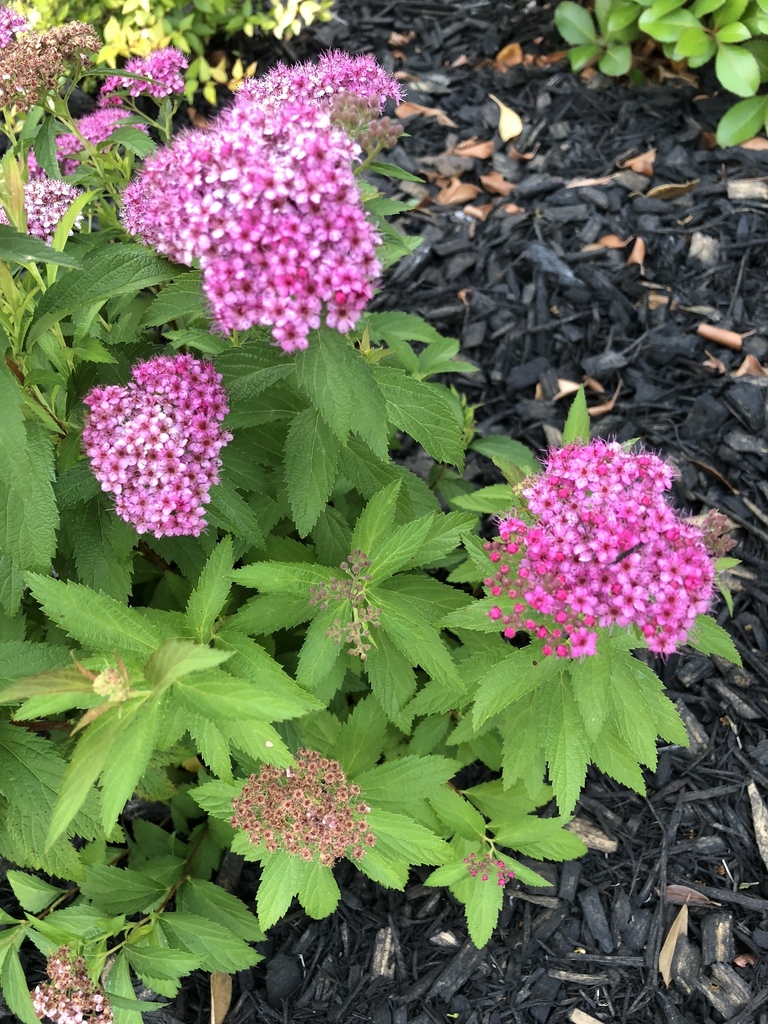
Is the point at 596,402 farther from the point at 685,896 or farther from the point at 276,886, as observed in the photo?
the point at 276,886

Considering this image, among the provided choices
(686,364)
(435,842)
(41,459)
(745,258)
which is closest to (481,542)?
(435,842)

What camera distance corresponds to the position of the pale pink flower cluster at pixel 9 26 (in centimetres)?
313

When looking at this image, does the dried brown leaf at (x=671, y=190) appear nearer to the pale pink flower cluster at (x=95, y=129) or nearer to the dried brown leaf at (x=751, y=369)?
the dried brown leaf at (x=751, y=369)

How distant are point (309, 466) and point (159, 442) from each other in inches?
18.8

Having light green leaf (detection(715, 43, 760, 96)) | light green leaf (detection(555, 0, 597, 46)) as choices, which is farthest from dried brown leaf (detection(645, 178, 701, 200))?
light green leaf (detection(555, 0, 597, 46))

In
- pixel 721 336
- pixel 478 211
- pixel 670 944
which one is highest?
pixel 478 211

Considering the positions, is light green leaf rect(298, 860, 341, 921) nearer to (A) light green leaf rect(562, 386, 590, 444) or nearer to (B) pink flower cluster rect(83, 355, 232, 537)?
(B) pink flower cluster rect(83, 355, 232, 537)

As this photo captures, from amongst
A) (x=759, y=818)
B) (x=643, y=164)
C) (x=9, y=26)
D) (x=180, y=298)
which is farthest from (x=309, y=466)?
(x=643, y=164)

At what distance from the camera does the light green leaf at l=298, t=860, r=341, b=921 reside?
2852mm

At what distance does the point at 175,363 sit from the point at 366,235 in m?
0.87

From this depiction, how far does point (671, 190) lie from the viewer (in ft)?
17.3

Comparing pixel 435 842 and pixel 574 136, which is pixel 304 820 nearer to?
pixel 435 842

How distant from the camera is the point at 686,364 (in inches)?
187

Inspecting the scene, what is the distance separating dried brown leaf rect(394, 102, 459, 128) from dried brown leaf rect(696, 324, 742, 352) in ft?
8.13
